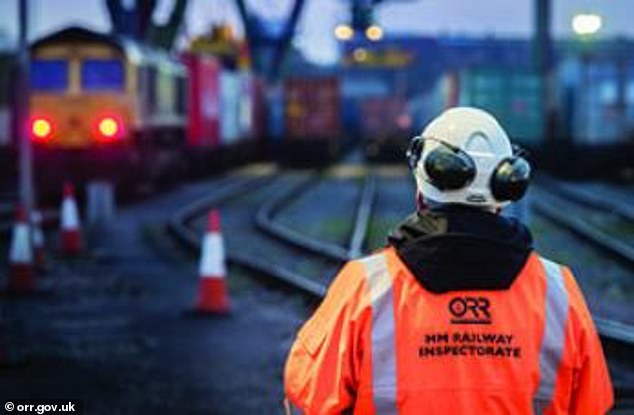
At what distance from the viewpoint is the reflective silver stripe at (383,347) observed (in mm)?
2568

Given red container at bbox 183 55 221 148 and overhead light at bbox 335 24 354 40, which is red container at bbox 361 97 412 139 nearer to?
overhead light at bbox 335 24 354 40

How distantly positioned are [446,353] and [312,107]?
41449 millimetres

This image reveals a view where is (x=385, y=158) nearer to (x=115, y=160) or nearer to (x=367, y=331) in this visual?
(x=115, y=160)

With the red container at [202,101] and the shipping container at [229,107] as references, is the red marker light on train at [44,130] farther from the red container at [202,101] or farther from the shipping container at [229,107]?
the shipping container at [229,107]

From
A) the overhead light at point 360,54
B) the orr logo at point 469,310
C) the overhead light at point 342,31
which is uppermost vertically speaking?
the overhead light at point 342,31

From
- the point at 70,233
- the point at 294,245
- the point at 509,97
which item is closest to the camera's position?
the point at 70,233

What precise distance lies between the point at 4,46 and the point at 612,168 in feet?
57.9

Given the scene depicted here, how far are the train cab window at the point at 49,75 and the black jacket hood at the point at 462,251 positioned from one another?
68.2 ft

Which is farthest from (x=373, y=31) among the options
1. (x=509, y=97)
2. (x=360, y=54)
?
(x=360, y=54)

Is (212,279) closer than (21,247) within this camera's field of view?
Yes

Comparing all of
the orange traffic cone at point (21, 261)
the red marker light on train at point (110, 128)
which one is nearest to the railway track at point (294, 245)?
the red marker light on train at point (110, 128)

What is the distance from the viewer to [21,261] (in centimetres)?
1115

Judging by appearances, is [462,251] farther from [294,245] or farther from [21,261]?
[294,245]

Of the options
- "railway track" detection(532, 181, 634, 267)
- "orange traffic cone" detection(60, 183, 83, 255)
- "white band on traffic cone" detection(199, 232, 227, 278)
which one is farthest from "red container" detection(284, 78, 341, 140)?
"white band on traffic cone" detection(199, 232, 227, 278)
